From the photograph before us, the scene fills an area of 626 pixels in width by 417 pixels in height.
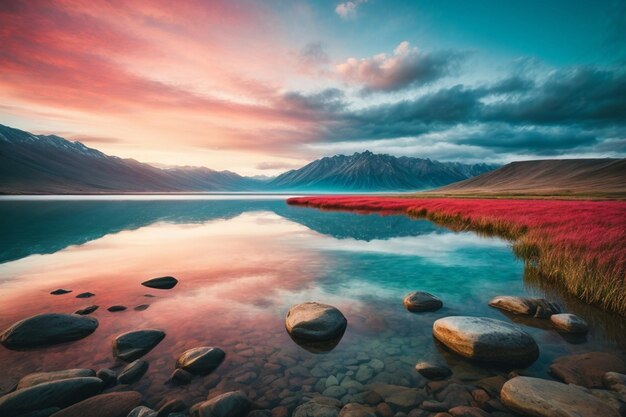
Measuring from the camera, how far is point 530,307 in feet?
31.0

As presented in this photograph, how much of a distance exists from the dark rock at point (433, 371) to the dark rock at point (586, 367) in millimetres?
2200

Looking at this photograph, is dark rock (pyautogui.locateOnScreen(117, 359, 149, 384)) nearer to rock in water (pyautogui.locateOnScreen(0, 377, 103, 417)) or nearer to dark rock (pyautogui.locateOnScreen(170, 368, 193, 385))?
rock in water (pyautogui.locateOnScreen(0, 377, 103, 417))

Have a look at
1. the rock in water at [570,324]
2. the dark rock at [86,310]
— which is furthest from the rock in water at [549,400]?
the dark rock at [86,310]

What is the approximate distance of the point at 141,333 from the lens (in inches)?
301

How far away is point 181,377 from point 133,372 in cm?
104

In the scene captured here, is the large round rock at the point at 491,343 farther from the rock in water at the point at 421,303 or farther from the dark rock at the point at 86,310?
the dark rock at the point at 86,310

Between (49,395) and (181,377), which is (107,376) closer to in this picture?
(49,395)

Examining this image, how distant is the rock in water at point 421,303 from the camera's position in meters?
9.92

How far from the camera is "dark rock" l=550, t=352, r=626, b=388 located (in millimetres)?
5933

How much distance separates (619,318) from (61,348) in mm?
15285

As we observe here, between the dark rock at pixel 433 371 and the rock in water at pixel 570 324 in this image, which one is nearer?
the dark rock at pixel 433 371

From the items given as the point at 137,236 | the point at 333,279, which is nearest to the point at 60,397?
the point at 333,279

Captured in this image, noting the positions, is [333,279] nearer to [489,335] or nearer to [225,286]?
[225,286]

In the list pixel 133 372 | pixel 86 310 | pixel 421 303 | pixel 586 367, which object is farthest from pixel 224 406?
pixel 586 367
